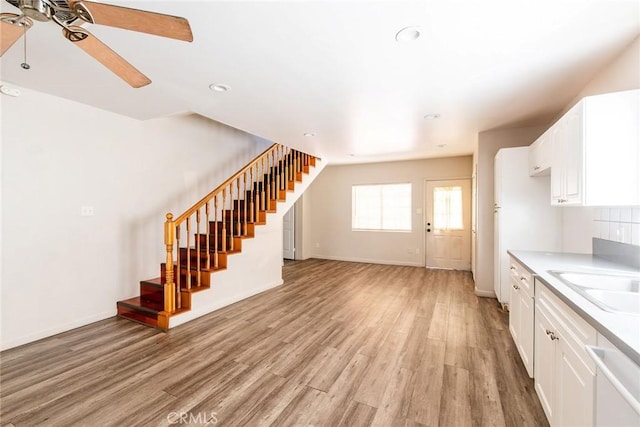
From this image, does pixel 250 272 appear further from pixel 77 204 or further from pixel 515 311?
pixel 515 311

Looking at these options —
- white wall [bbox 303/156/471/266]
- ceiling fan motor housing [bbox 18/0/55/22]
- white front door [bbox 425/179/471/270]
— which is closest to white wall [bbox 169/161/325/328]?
white wall [bbox 303/156/471/266]

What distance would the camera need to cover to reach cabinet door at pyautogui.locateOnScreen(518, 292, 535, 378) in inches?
76.6

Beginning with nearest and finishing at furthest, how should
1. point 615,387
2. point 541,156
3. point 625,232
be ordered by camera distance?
1. point 615,387
2. point 625,232
3. point 541,156

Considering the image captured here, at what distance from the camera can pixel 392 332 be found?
2.90 meters

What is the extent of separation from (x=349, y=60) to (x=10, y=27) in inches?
74.1

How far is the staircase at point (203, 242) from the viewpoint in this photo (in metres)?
Result: 3.10

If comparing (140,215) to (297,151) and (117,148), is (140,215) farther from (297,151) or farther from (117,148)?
(297,151)

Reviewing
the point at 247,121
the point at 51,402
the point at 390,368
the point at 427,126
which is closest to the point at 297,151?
the point at 247,121

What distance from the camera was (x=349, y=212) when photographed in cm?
699

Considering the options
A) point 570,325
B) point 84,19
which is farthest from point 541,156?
point 84,19

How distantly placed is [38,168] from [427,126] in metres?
4.43

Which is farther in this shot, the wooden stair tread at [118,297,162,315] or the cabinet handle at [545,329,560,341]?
the wooden stair tread at [118,297,162,315]

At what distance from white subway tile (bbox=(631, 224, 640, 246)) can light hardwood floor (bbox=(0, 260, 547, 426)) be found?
4.04 feet

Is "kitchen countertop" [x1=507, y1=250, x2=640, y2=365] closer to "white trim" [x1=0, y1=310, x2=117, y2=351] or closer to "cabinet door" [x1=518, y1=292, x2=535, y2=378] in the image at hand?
"cabinet door" [x1=518, y1=292, x2=535, y2=378]
